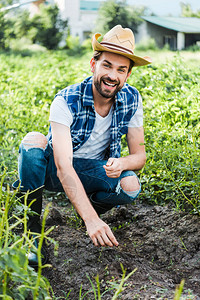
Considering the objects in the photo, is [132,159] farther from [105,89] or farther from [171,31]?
[171,31]

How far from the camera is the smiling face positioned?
251cm

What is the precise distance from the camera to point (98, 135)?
2.72m

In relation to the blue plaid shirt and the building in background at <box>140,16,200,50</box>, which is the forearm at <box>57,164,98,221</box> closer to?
the blue plaid shirt

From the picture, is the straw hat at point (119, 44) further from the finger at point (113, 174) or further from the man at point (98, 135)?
the finger at point (113, 174)

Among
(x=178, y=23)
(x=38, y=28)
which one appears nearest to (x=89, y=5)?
(x=178, y=23)

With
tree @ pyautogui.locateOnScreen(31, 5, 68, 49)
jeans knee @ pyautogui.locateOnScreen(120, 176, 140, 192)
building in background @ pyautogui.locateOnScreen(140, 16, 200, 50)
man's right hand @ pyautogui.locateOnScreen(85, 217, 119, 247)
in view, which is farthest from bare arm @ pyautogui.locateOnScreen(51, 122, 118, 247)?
building in background @ pyautogui.locateOnScreen(140, 16, 200, 50)

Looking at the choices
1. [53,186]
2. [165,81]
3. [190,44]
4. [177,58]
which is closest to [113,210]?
[53,186]

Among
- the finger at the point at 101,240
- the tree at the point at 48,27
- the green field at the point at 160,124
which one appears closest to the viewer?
the finger at the point at 101,240

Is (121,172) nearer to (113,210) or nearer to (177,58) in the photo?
(113,210)

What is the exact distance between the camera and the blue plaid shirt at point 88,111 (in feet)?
8.48

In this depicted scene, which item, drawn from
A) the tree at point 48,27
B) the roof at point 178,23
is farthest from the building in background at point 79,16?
the tree at point 48,27

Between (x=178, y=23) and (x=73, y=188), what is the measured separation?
28.1m

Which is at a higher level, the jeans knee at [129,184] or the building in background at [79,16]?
the jeans knee at [129,184]

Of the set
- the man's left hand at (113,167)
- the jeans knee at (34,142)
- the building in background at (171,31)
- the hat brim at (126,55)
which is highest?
the hat brim at (126,55)
